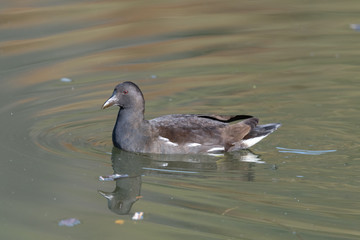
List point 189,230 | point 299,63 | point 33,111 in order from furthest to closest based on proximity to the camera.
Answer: point 299,63 < point 33,111 < point 189,230

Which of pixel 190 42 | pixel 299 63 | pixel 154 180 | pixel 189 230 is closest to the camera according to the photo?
pixel 189 230

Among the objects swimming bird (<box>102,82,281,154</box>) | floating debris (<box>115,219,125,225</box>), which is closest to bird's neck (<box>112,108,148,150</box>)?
swimming bird (<box>102,82,281,154</box>)

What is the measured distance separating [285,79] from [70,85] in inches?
143

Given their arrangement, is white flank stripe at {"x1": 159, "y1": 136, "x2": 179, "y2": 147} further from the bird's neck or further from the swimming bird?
the bird's neck

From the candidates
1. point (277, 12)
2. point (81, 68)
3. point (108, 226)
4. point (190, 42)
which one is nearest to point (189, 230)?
point (108, 226)

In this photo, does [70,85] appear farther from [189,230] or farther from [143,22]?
[189,230]

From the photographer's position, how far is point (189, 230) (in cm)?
703

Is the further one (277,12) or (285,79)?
(277,12)

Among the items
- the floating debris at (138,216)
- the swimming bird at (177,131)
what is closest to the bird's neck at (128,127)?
the swimming bird at (177,131)

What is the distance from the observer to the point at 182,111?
11.2m

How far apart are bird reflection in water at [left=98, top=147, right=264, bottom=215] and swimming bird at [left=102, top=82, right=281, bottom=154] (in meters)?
0.10

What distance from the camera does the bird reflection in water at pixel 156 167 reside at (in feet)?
27.0

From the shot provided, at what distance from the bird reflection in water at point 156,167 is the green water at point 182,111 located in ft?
0.09

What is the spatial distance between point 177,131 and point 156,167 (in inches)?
31.0
